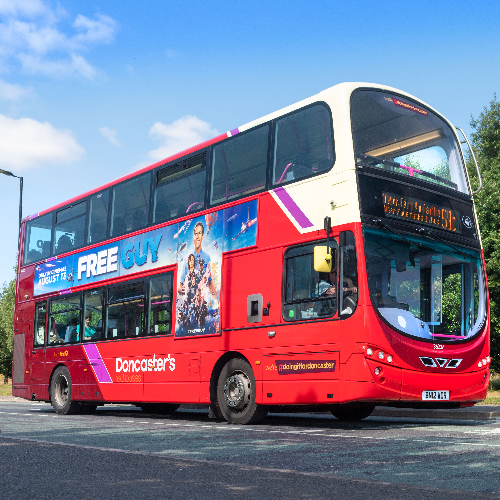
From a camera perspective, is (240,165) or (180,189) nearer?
(240,165)

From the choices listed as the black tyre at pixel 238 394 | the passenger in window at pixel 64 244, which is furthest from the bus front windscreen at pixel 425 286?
the passenger in window at pixel 64 244

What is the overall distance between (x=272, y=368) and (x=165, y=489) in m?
5.77

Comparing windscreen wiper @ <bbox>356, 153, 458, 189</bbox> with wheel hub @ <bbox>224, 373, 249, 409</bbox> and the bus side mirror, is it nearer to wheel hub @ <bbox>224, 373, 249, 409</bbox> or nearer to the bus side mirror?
the bus side mirror

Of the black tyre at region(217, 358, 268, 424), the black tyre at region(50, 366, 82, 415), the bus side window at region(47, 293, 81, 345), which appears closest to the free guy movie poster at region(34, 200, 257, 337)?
the black tyre at region(217, 358, 268, 424)

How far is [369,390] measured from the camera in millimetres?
9359

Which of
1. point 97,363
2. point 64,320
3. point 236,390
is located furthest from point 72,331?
point 236,390

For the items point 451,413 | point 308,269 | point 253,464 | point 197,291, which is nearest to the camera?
point 253,464

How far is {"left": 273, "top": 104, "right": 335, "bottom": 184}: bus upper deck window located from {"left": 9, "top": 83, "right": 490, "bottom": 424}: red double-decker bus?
1.0 inches

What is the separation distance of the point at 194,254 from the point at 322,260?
3.48m

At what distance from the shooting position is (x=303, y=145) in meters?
10.8

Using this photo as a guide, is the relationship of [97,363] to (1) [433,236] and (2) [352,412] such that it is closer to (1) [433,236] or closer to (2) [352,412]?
(2) [352,412]

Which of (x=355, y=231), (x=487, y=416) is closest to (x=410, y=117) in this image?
(x=355, y=231)

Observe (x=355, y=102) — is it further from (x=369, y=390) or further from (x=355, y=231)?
(x=369, y=390)

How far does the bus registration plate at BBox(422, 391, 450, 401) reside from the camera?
32.1ft
